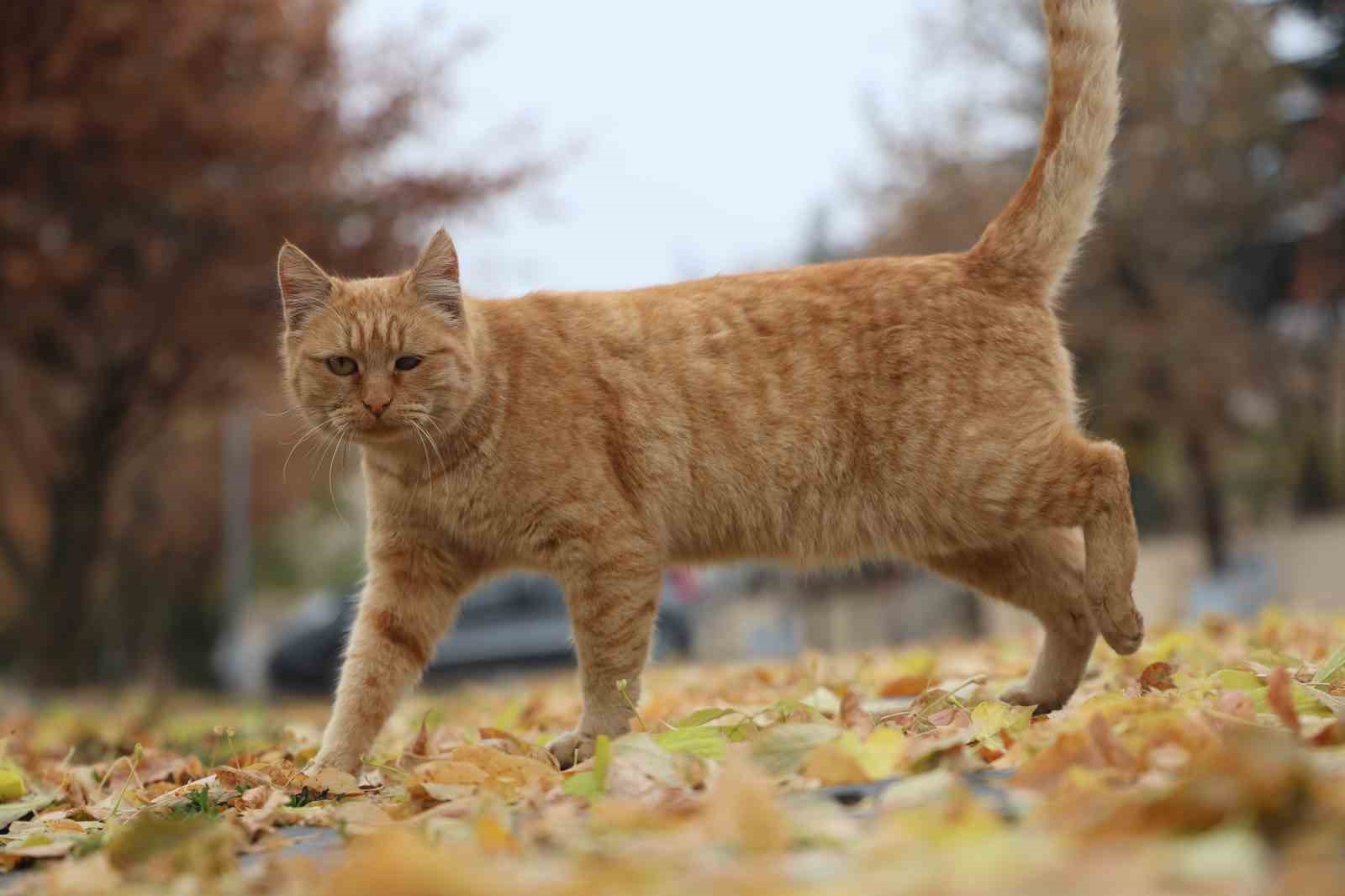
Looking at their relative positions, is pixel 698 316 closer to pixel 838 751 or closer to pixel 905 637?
pixel 838 751

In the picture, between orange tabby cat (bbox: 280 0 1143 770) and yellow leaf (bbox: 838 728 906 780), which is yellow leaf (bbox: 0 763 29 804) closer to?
orange tabby cat (bbox: 280 0 1143 770)

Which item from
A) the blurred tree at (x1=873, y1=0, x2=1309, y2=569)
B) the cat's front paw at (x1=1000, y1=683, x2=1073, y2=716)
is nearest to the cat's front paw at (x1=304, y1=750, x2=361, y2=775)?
the cat's front paw at (x1=1000, y1=683, x2=1073, y2=716)

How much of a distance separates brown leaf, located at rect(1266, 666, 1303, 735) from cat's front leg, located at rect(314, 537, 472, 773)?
2318mm

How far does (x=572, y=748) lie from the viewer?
346 cm

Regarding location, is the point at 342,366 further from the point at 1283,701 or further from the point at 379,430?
Result: the point at 1283,701

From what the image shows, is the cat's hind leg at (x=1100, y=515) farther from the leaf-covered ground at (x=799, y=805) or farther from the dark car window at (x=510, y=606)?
Result: the dark car window at (x=510, y=606)

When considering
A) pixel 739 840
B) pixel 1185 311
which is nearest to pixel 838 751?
pixel 739 840

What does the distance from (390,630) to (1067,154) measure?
2476mm

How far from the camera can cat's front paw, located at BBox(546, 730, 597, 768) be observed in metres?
3.43

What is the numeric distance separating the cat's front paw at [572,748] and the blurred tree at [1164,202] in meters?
15.6

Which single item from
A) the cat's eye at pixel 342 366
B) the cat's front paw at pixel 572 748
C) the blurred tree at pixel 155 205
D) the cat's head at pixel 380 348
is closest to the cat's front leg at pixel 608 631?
the cat's front paw at pixel 572 748

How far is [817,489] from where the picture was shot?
3.73 metres

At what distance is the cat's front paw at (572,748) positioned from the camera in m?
3.43

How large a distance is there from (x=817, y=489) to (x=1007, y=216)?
3.33ft
